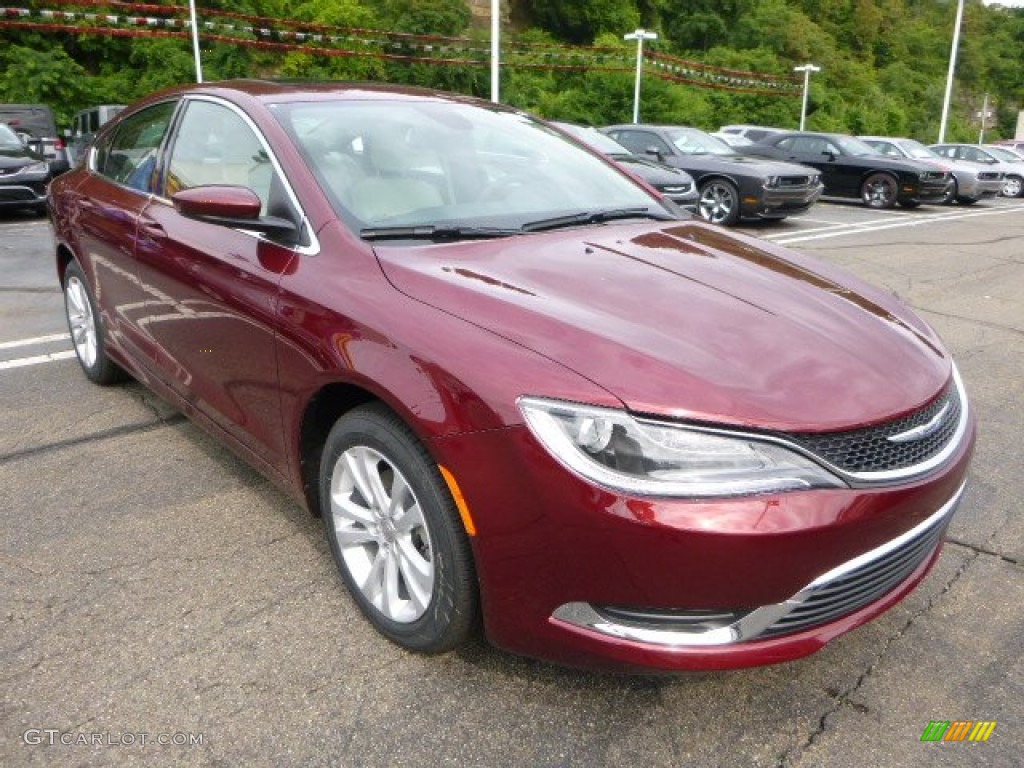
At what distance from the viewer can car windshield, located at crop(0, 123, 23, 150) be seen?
11925mm

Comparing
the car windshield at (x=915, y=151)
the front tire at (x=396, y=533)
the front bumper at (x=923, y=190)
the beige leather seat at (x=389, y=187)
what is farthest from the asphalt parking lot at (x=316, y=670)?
the car windshield at (x=915, y=151)

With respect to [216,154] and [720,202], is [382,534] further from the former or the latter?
[720,202]

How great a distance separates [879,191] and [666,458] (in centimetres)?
1737

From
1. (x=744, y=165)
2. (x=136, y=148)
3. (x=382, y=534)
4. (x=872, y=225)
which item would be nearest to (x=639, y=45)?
(x=872, y=225)

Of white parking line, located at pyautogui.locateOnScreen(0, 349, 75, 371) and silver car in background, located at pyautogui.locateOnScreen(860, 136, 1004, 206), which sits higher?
white parking line, located at pyautogui.locateOnScreen(0, 349, 75, 371)

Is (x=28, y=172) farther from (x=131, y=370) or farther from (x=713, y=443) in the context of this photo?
(x=713, y=443)

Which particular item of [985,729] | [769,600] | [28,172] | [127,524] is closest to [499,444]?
[769,600]

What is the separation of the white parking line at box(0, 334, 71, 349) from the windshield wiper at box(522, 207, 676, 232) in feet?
13.5

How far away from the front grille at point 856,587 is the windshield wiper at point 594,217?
147 cm

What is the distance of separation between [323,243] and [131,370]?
1.86 metres

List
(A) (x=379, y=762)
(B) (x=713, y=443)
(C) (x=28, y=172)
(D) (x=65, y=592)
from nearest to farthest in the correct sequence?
(B) (x=713, y=443) < (A) (x=379, y=762) < (D) (x=65, y=592) < (C) (x=28, y=172)

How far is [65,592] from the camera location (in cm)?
273

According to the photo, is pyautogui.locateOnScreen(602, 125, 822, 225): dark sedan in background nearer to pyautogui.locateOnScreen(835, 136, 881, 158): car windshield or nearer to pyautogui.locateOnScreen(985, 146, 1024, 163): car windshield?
pyautogui.locateOnScreen(835, 136, 881, 158): car windshield

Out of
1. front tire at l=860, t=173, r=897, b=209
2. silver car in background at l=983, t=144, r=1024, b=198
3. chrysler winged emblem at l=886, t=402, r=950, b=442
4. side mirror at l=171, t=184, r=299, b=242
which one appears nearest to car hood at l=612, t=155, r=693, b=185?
front tire at l=860, t=173, r=897, b=209
